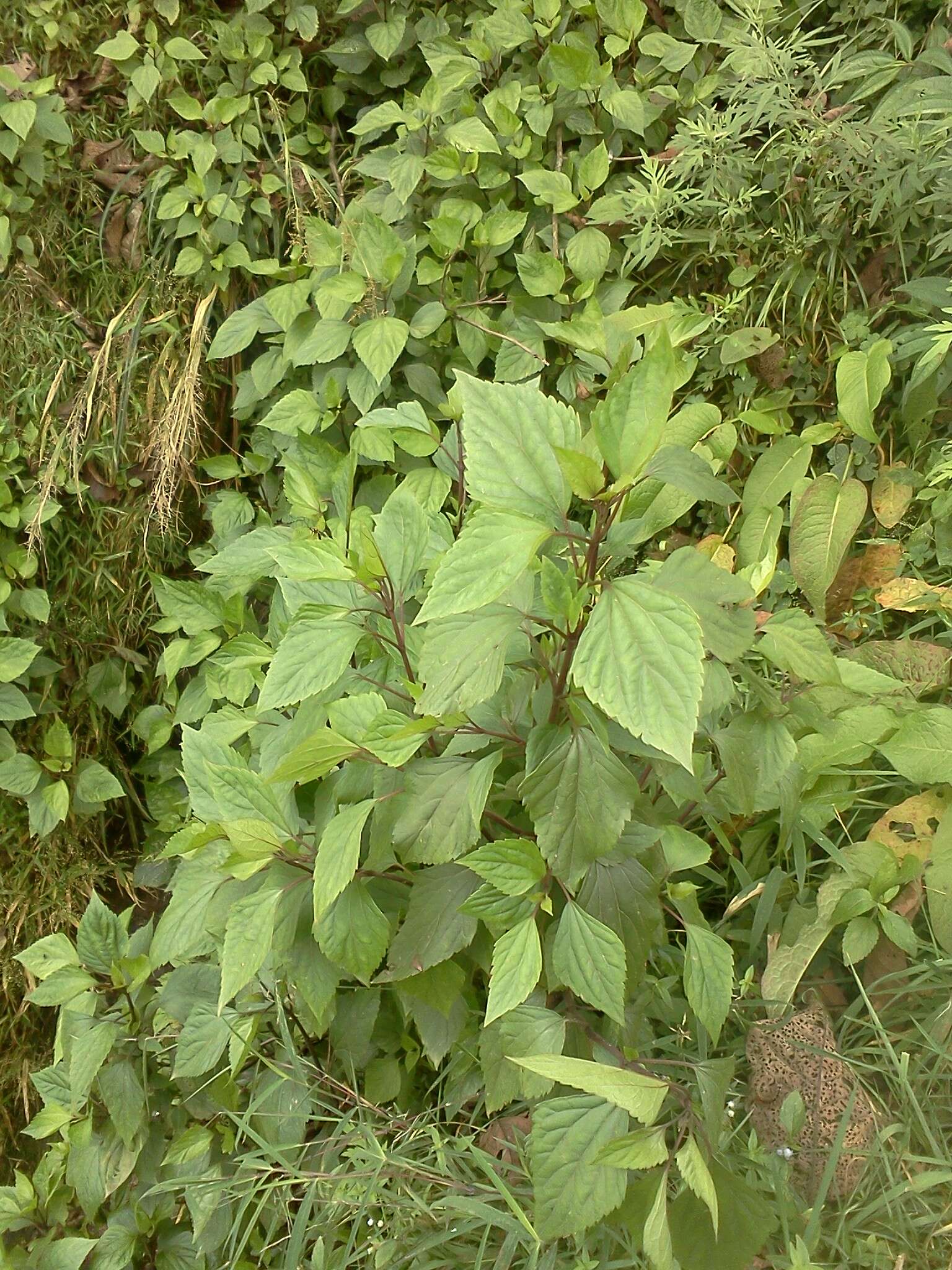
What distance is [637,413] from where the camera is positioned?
80 centimetres

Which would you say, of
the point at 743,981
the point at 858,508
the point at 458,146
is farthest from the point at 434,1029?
the point at 458,146

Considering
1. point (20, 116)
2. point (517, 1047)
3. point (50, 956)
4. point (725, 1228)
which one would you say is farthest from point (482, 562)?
point (20, 116)

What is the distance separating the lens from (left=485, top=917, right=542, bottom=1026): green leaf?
3.05 feet

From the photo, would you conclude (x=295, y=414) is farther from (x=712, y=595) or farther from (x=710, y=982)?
(x=710, y=982)

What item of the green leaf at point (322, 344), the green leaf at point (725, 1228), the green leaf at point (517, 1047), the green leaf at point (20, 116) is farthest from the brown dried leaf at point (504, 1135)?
the green leaf at point (20, 116)

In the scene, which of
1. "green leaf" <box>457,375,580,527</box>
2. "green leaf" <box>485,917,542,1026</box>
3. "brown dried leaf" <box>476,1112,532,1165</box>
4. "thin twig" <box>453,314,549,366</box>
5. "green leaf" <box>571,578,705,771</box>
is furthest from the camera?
"thin twig" <box>453,314,549,366</box>

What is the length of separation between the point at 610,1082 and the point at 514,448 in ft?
1.97

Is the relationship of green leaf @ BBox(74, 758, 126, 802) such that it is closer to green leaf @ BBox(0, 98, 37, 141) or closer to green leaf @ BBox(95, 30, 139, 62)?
green leaf @ BBox(0, 98, 37, 141)

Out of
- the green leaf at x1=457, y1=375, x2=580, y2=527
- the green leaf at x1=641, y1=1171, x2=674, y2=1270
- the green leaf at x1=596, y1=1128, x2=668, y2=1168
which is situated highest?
the green leaf at x1=457, y1=375, x2=580, y2=527

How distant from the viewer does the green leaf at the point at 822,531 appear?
1.56m

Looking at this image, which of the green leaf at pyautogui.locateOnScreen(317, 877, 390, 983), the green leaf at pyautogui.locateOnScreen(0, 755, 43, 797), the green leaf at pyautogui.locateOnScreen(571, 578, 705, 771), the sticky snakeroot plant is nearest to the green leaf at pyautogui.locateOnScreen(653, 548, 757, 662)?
the sticky snakeroot plant

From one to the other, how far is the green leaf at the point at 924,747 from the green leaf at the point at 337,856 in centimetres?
73

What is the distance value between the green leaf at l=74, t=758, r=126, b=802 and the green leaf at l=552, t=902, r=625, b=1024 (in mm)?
1295

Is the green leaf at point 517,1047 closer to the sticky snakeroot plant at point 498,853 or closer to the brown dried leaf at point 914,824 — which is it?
the sticky snakeroot plant at point 498,853
